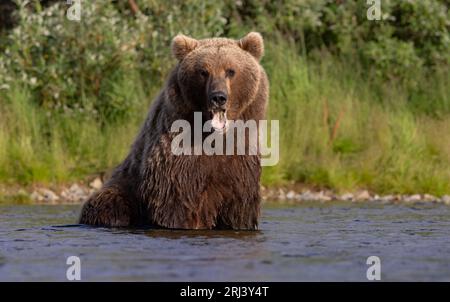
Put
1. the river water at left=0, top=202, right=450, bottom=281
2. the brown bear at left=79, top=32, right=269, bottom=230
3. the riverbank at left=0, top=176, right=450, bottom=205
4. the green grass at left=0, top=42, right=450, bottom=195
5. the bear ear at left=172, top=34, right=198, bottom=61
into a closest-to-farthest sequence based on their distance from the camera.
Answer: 1. the river water at left=0, top=202, right=450, bottom=281
2. the brown bear at left=79, top=32, right=269, bottom=230
3. the bear ear at left=172, top=34, right=198, bottom=61
4. the riverbank at left=0, top=176, right=450, bottom=205
5. the green grass at left=0, top=42, right=450, bottom=195

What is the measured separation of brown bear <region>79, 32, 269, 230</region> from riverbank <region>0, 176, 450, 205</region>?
3953mm

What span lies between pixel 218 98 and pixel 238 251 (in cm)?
117

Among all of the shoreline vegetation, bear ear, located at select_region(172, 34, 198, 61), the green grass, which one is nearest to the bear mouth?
bear ear, located at select_region(172, 34, 198, 61)

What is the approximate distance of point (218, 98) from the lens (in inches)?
310

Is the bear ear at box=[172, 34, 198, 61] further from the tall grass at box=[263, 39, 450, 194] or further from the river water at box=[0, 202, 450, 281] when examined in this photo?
the tall grass at box=[263, 39, 450, 194]

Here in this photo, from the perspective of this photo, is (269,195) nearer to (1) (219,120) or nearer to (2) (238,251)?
(1) (219,120)

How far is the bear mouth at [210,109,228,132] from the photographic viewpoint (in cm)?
796

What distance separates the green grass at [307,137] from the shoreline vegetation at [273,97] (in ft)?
0.05

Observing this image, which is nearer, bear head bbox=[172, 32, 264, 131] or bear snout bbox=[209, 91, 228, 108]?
bear snout bbox=[209, 91, 228, 108]

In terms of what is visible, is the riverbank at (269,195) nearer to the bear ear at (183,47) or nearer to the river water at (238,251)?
the river water at (238,251)

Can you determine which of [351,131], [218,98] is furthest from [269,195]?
[218,98]
